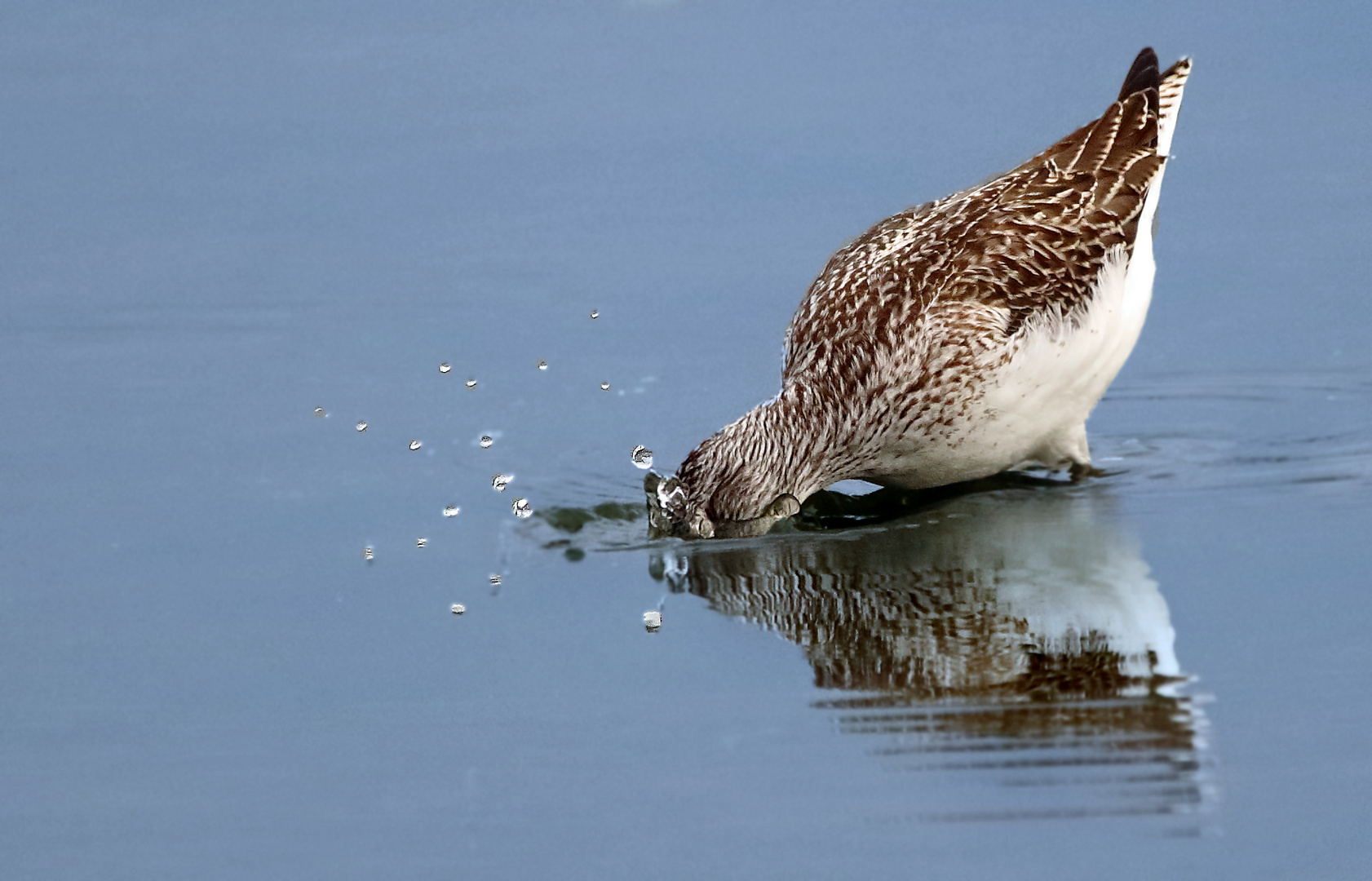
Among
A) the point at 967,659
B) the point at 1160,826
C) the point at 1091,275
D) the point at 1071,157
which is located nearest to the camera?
the point at 1160,826

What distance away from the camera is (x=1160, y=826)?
5.54 m

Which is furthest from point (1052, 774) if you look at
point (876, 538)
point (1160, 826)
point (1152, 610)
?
point (876, 538)

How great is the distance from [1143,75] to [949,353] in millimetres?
2687

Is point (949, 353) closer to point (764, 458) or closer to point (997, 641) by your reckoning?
point (764, 458)

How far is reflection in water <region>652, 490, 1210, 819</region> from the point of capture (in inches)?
234

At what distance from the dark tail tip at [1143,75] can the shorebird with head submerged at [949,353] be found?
0.69m

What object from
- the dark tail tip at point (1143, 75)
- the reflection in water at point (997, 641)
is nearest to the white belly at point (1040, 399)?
the reflection in water at point (997, 641)

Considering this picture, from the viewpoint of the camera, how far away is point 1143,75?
35.0ft

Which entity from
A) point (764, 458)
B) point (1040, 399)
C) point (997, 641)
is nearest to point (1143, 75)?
point (1040, 399)

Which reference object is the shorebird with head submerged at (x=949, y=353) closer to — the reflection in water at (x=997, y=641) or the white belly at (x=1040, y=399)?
the white belly at (x=1040, y=399)

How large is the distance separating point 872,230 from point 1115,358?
1.50 m

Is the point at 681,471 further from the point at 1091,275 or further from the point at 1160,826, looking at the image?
the point at 1160,826

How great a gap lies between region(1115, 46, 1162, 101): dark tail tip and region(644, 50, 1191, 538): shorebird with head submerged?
686 millimetres

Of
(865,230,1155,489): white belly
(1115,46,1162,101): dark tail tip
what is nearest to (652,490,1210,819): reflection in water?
(865,230,1155,489): white belly
